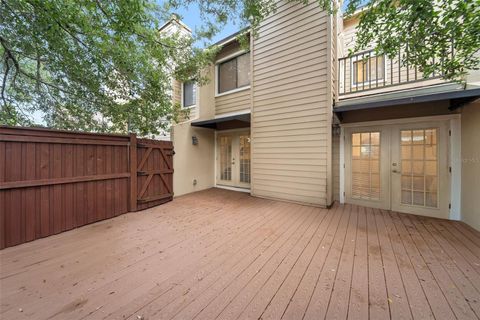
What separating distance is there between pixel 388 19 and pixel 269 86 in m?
2.94

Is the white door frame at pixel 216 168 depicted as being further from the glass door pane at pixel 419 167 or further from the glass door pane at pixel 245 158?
the glass door pane at pixel 419 167

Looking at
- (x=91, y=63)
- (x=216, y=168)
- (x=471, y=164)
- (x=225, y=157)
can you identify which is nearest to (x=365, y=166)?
(x=471, y=164)

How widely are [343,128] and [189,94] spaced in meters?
5.78

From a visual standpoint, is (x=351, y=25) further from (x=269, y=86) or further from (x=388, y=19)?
(x=388, y=19)

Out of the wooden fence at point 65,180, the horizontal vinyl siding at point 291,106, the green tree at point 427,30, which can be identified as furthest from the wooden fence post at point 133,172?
the green tree at point 427,30

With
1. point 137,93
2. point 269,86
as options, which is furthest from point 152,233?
point 269,86

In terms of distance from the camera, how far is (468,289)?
6.10 ft

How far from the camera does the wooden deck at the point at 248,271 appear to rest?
163 cm

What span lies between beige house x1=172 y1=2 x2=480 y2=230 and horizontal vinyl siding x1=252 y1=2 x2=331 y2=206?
25mm

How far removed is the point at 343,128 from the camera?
16.4ft

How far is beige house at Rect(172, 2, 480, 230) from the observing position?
376 cm

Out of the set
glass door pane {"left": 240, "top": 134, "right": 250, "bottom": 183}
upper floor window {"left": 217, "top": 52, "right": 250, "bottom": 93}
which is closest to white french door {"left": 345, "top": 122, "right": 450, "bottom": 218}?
glass door pane {"left": 240, "top": 134, "right": 250, "bottom": 183}

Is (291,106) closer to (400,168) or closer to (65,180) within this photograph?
(400,168)

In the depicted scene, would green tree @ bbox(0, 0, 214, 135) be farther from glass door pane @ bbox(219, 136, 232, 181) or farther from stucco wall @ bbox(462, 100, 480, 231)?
stucco wall @ bbox(462, 100, 480, 231)
